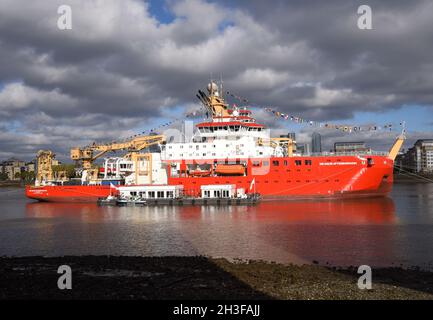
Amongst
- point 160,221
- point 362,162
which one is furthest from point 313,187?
point 160,221

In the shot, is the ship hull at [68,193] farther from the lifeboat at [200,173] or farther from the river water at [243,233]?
the lifeboat at [200,173]

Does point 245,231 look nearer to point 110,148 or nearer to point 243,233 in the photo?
point 243,233

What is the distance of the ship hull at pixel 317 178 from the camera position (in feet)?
140

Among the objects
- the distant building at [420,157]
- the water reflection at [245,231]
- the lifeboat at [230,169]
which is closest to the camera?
the water reflection at [245,231]

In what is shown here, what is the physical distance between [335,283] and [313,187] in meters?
31.9

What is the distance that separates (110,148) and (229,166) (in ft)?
54.5

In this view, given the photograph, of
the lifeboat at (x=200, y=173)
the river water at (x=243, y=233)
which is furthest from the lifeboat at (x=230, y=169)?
the river water at (x=243, y=233)

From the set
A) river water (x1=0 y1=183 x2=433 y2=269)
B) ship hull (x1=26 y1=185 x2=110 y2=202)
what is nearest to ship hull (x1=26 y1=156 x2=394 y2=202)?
river water (x1=0 y1=183 x2=433 y2=269)

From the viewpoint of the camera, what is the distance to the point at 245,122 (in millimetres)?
48062

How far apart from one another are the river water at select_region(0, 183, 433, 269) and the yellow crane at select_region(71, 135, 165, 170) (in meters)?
Result: 13.7

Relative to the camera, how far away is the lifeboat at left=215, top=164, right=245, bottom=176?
145 feet

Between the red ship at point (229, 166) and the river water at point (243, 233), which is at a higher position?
the red ship at point (229, 166)

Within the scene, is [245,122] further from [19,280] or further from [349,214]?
[19,280]

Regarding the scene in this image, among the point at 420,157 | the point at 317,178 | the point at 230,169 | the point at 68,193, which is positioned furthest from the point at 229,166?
the point at 420,157
